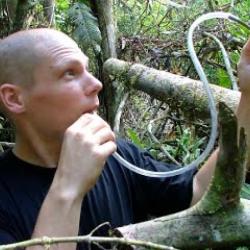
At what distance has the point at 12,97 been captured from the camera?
158cm

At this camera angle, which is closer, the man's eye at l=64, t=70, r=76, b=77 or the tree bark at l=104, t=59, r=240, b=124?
the man's eye at l=64, t=70, r=76, b=77

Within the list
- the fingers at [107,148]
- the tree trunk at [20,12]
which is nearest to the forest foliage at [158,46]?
the tree trunk at [20,12]

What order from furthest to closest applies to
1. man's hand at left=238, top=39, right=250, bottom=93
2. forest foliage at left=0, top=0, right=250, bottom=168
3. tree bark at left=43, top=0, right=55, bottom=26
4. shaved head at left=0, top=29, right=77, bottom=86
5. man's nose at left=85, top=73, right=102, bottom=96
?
tree bark at left=43, top=0, right=55, bottom=26 → forest foliage at left=0, top=0, right=250, bottom=168 → shaved head at left=0, top=29, right=77, bottom=86 → man's nose at left=85, top=73, right=102, bottom=96 → man's hand at left=238, top=39, right=250, bottom=93

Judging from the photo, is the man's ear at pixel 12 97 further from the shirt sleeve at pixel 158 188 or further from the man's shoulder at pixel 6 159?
the shirt sleeve at pixel 158 188

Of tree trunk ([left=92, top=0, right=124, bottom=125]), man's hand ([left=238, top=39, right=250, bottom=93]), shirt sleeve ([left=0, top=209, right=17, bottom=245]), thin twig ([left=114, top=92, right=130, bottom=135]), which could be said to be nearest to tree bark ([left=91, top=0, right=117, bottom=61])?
tree trunk ([left=92, top=0, right=124, bottom=125])

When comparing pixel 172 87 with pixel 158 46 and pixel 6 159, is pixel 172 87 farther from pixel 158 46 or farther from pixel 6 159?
pixel 6 159

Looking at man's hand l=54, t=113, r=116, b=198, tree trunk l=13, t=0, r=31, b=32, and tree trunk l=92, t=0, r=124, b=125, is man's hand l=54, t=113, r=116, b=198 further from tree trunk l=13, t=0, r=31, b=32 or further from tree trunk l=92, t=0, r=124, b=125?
tree trunk l=92, t=0, r=124, b=125

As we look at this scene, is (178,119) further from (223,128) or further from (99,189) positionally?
(223,128)

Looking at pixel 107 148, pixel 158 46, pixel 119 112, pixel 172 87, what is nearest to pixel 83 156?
pixel 107 148

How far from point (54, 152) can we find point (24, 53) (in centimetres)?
30

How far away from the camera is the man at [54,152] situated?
146 cm

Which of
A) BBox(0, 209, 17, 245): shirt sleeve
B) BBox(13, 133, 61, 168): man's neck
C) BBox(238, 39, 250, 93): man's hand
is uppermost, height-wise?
BBox(238, 39, 250, 93): man's hand

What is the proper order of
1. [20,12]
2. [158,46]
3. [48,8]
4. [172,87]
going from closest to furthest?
[172,87] < [20,12] < [48,8] < [158,46]

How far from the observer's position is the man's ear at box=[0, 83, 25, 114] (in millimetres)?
1570
